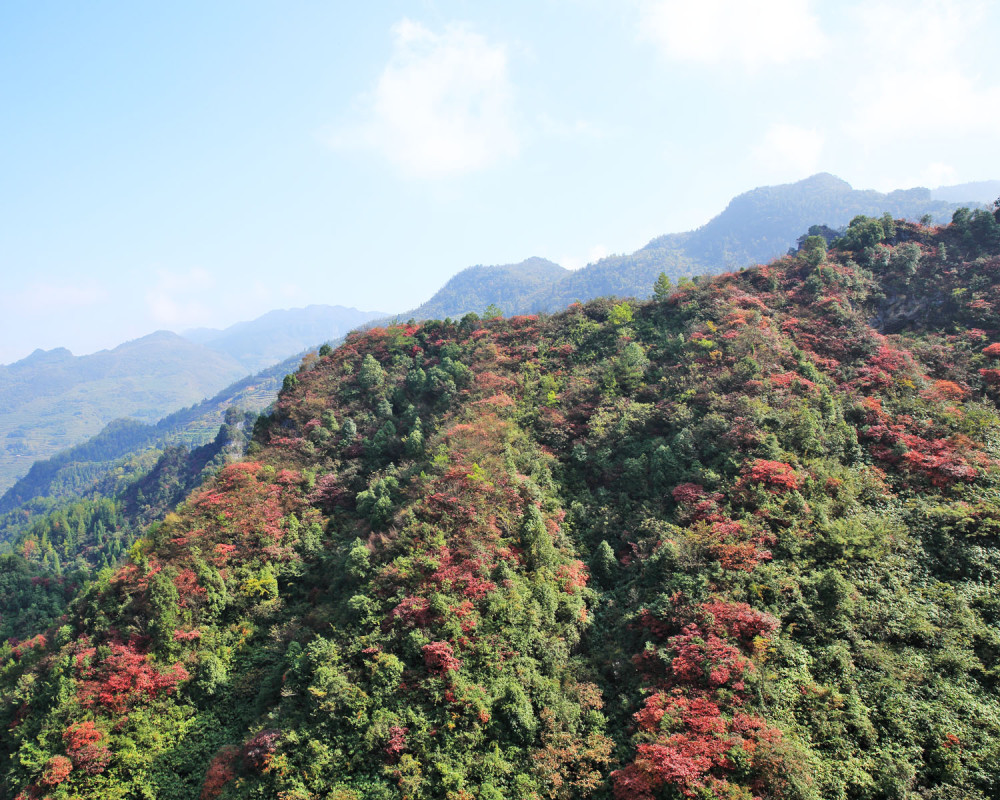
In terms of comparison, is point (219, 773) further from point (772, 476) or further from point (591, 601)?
point (772, 476)

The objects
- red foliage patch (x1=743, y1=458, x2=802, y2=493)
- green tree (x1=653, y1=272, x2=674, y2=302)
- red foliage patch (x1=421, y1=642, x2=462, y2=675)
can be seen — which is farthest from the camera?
green tree (x1=653, y1=272, x2=674, y2=302)

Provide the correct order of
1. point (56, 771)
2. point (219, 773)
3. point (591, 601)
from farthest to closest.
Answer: point (591, 601), point (219, 773), point (56, 771)

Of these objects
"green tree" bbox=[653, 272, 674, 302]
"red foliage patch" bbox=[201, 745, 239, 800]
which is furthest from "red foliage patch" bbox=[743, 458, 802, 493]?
"red foliage patch" bbox=[201, 745, 239, 800]

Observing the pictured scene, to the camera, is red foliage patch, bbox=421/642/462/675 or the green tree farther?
the green tree

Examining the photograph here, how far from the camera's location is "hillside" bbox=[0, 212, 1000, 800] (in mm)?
14047

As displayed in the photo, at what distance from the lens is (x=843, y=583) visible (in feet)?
53.1

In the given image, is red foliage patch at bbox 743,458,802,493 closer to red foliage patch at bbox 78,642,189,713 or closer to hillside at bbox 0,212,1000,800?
hillside at bbox 0,212,1000,800

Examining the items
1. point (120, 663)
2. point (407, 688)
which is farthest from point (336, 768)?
point (120, 663)

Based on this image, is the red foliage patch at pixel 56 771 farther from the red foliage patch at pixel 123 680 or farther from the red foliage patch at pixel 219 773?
the red foliage patch at pixel 219 773

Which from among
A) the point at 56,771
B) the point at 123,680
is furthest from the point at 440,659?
the point at 56,771

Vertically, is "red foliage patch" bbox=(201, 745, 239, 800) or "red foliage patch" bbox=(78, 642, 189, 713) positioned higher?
"red foliage patch" bbox=(78, 642, 189, 713)

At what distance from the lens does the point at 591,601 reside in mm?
19875

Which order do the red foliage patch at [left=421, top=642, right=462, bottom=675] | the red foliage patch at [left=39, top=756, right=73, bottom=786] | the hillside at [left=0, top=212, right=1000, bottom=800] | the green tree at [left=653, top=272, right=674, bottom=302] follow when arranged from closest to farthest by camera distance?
the hillside at [left=0, top=212, right=1000, bottom=800] → the red foliage patch at [left=39, top=756, right=73, bottom=786] → the red foliage patch at [left=421, top=642, right=462, bottom=675] → the green tree at [left=653, top=272, right=674, bottom=302]

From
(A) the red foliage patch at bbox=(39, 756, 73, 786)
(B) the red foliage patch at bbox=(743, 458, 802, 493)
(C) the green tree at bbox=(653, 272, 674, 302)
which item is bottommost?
(A) the red foliage patch at bbox=(39, 756, 73, 786)
